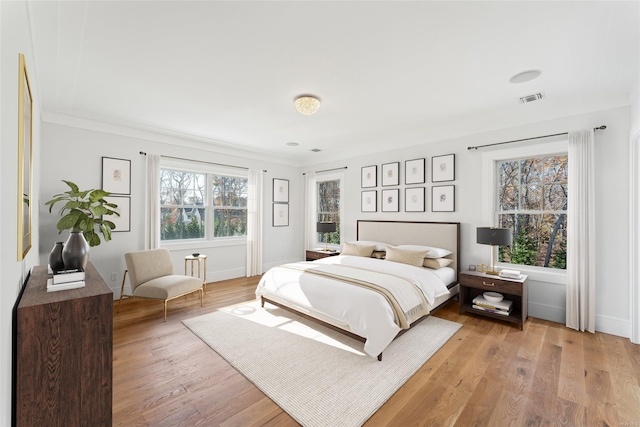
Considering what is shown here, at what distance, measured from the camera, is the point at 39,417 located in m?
1.34

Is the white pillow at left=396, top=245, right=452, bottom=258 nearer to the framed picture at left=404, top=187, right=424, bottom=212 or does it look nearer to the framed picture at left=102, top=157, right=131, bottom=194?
the framed picture at left=404, top=187, right=424, bottom=212

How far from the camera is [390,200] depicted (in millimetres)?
5137

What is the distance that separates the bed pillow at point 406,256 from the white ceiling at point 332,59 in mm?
1912

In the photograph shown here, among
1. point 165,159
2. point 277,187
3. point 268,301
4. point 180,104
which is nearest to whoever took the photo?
point 180,104

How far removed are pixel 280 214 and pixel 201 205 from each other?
176cm

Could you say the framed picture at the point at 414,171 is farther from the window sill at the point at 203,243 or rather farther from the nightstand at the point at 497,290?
the window sill at the point at 203,243

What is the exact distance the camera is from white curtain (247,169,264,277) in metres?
5.84

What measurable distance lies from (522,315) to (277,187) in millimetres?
4885

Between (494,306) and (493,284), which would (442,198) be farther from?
(494,306)

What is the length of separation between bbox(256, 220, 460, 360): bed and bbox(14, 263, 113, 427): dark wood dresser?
1.93 metres

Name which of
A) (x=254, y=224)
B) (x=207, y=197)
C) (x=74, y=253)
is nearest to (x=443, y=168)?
(x=254, y=224)

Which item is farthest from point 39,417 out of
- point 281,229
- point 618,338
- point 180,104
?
point 281,229

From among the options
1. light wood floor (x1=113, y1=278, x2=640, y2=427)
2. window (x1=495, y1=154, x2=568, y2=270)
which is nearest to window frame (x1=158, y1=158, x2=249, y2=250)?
light wood floor (x1=113, y1=278, x2=640, y2=427)

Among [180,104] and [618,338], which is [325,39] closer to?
[180,104]
